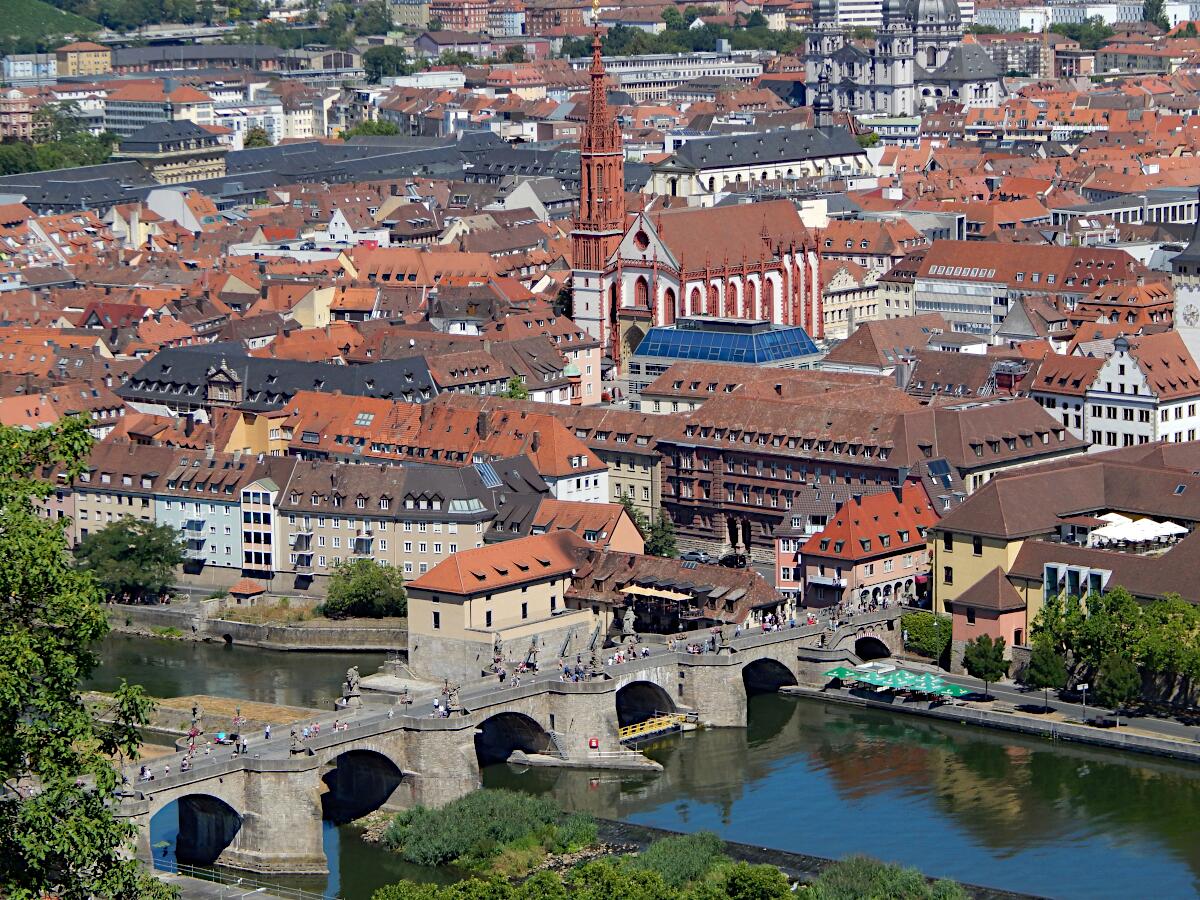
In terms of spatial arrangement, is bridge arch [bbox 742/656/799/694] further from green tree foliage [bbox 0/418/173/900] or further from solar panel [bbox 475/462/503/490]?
green tree foliage [bbox 0/418/173/900]

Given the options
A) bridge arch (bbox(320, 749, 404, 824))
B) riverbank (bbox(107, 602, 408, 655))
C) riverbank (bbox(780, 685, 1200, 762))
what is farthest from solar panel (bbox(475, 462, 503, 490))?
bridge arch (bbox(320, 749, 404, 824))

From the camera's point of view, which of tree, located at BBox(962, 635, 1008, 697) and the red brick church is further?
the red brick church

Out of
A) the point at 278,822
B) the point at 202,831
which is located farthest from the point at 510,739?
the point at 202,831

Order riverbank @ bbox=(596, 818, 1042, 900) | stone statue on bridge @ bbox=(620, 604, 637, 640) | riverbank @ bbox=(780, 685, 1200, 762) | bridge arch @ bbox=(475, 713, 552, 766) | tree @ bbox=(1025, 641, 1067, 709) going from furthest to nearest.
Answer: stone statue on bridge @ bbox=(620, 604, 637, 640), tree @ bbox=(1025, 641, 1067, 709), bridge arch @ bbox=(475, 713, 552, 766), riverbank @ bbox=(780, 685, 1200, 762), riverbank @ bbox=(596, 818, 1042, 900)

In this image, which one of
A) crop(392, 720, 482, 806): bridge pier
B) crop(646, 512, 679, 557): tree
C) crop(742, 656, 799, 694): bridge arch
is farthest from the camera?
crop(646, 512, 679, 557): tree

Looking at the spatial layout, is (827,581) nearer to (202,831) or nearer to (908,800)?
(908,800)
